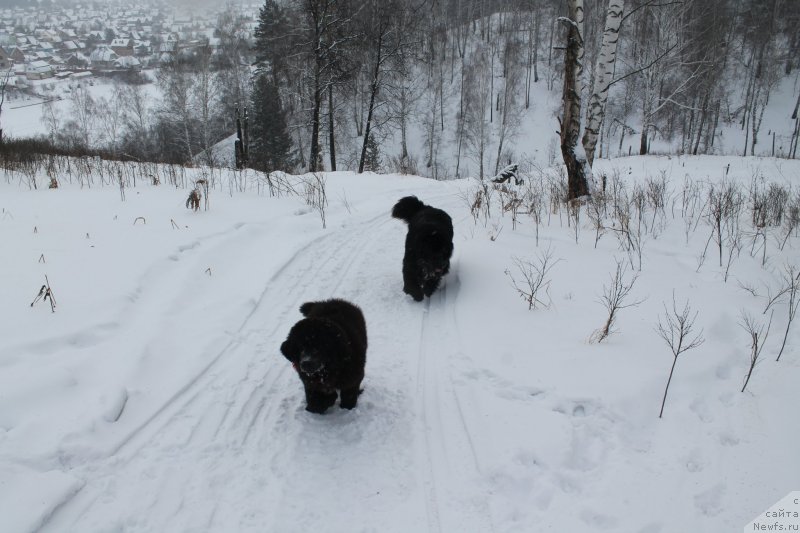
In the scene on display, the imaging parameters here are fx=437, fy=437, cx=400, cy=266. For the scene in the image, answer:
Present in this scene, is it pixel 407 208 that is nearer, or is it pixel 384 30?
pixel 407 208

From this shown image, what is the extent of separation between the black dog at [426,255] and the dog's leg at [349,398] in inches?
87.0

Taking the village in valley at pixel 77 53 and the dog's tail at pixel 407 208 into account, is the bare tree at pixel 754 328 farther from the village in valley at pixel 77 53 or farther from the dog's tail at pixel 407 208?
the village in valley at pixel 77 53

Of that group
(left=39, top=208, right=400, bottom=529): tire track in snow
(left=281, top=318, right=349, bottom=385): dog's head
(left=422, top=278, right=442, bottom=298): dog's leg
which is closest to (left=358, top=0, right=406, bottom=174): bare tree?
(left=422, top=278, right=442, bottom=298): dog's leg

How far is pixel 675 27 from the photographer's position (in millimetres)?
26500

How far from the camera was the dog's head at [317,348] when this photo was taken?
3.06 m

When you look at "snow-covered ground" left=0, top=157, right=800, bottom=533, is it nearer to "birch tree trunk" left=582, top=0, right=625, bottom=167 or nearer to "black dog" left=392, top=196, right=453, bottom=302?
"black dog" left=392, top=196, right=453, bottom=302

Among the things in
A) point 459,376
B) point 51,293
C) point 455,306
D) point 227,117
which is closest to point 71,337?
point 51,293

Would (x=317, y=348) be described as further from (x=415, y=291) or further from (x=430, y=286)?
(x=430, y=286)

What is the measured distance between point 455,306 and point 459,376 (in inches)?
59.4

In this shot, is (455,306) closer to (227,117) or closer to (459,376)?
(459,376)

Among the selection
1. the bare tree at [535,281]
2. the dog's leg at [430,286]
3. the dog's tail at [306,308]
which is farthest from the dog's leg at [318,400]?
the bare tree at [535,281]

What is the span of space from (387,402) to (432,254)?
2.22 m

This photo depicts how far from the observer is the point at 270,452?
3.13m

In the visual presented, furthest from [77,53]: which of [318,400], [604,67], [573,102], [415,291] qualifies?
[318,400]
